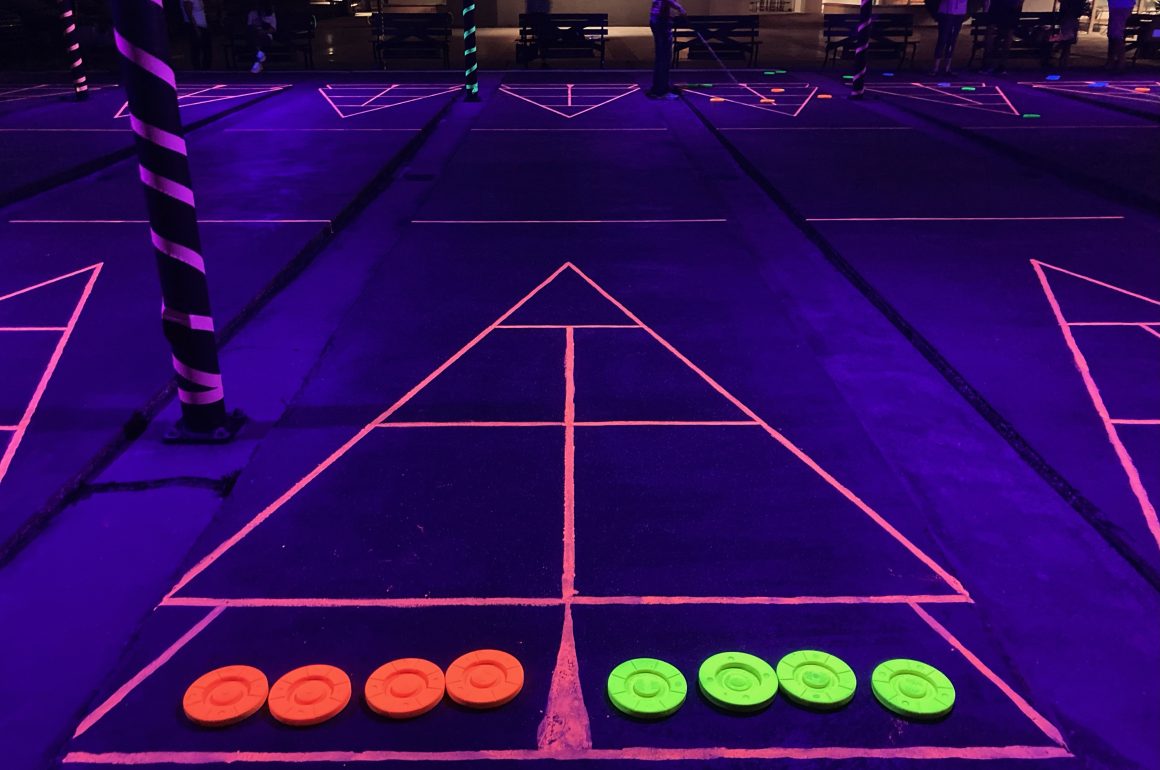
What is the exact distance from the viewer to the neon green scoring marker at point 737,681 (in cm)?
313

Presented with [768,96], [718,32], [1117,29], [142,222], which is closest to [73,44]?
[142,222]

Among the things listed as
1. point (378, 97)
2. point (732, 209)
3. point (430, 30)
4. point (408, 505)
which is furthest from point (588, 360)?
point (430, 30)

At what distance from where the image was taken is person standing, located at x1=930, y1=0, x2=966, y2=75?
711 inches

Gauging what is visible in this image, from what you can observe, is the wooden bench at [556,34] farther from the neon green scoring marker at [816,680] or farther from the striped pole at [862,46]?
the neon green scoring marker at [816,680]

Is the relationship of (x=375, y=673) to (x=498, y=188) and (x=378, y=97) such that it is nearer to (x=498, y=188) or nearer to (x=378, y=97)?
(x=498, y=188)

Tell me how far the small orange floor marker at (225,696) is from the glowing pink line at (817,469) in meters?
2.85

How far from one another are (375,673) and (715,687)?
1.26 metres

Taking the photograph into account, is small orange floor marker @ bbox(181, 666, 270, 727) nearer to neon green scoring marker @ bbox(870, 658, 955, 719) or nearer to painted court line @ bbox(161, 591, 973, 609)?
painted court line @ bbox(161, 591, 973, 609)

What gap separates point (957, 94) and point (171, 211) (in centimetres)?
1691

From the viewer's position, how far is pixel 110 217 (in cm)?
932

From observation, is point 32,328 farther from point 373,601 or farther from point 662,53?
point 662,53

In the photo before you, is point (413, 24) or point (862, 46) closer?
point (862, 46)

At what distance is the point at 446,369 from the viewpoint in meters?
5.90

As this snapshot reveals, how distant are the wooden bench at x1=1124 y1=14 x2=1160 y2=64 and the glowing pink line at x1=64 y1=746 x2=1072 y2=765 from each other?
24624mm
